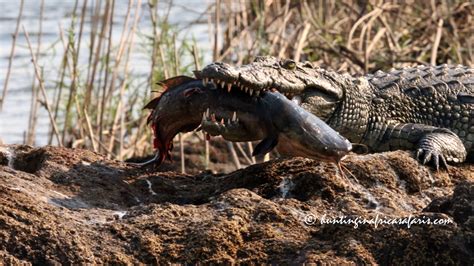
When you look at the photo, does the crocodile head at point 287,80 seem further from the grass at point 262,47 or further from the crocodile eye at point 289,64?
the grass at point 262,47

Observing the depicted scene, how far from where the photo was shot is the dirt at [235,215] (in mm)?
3779

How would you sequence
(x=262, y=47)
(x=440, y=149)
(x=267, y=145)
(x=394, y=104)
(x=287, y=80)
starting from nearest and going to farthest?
(x=267, y=145)
(x=440, y=149)
(x=287, y=80)
(x=394, y=104)
(x=262, y=47)

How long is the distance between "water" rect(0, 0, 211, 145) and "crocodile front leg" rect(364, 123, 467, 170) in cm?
288

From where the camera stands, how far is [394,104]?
641cm

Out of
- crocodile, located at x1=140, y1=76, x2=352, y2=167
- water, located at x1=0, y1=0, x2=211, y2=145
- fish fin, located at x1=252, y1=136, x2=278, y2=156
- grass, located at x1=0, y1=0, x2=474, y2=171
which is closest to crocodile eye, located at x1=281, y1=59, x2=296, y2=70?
crocodile, located at x1=140, y1=76, x2=352, y2=167

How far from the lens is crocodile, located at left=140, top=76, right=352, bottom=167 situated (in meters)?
4.31

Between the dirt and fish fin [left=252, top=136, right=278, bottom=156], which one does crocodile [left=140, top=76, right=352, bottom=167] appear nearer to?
fish fin [left=252, top=136, right=278, bottom=156]

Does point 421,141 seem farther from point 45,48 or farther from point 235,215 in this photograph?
point 45,48

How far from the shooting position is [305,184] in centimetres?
446

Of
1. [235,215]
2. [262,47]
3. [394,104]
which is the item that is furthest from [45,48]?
[235,215]

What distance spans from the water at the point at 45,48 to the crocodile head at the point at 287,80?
9.28 ft

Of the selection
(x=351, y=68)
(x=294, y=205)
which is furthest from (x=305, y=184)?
(x=351, y=68)

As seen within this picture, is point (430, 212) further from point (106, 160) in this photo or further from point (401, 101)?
point (401, 101)

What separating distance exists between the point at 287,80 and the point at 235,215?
164cm
